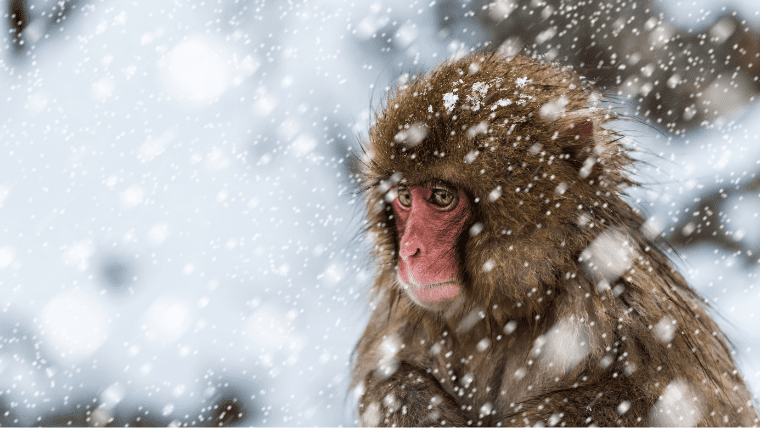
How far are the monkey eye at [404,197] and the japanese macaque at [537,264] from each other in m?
0.01

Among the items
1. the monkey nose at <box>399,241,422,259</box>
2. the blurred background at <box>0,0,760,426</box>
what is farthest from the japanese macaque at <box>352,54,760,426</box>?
the blurred background at <box>0,0,760,426</box>

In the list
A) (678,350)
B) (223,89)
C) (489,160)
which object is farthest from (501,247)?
(223,89)

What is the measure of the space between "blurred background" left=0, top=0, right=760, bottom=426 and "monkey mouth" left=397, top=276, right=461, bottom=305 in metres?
0.36

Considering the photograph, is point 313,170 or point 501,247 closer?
point 501,247

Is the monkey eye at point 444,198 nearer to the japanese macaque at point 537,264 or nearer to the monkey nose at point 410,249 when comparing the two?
the japanese macaque at point 537,264

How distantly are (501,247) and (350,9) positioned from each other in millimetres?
1712

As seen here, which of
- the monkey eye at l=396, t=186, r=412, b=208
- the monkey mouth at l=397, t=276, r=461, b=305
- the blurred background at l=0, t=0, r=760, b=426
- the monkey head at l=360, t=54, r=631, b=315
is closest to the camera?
the monkey head at l=360, t=54, r=631, b=315

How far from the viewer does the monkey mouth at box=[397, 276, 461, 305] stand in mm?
1094

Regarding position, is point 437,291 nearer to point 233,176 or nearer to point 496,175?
point 496,175

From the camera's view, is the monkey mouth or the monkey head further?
the monkey mouth

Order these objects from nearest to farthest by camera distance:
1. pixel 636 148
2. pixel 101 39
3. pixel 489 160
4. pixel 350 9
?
pixel 489 160
pixel 636 148
pixel 350 9
pixel 101 39

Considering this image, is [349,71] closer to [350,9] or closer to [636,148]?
[350,9]

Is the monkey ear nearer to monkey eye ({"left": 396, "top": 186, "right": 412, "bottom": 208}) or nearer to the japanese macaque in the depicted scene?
the japanese macaque

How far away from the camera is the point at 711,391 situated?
1047 mm
